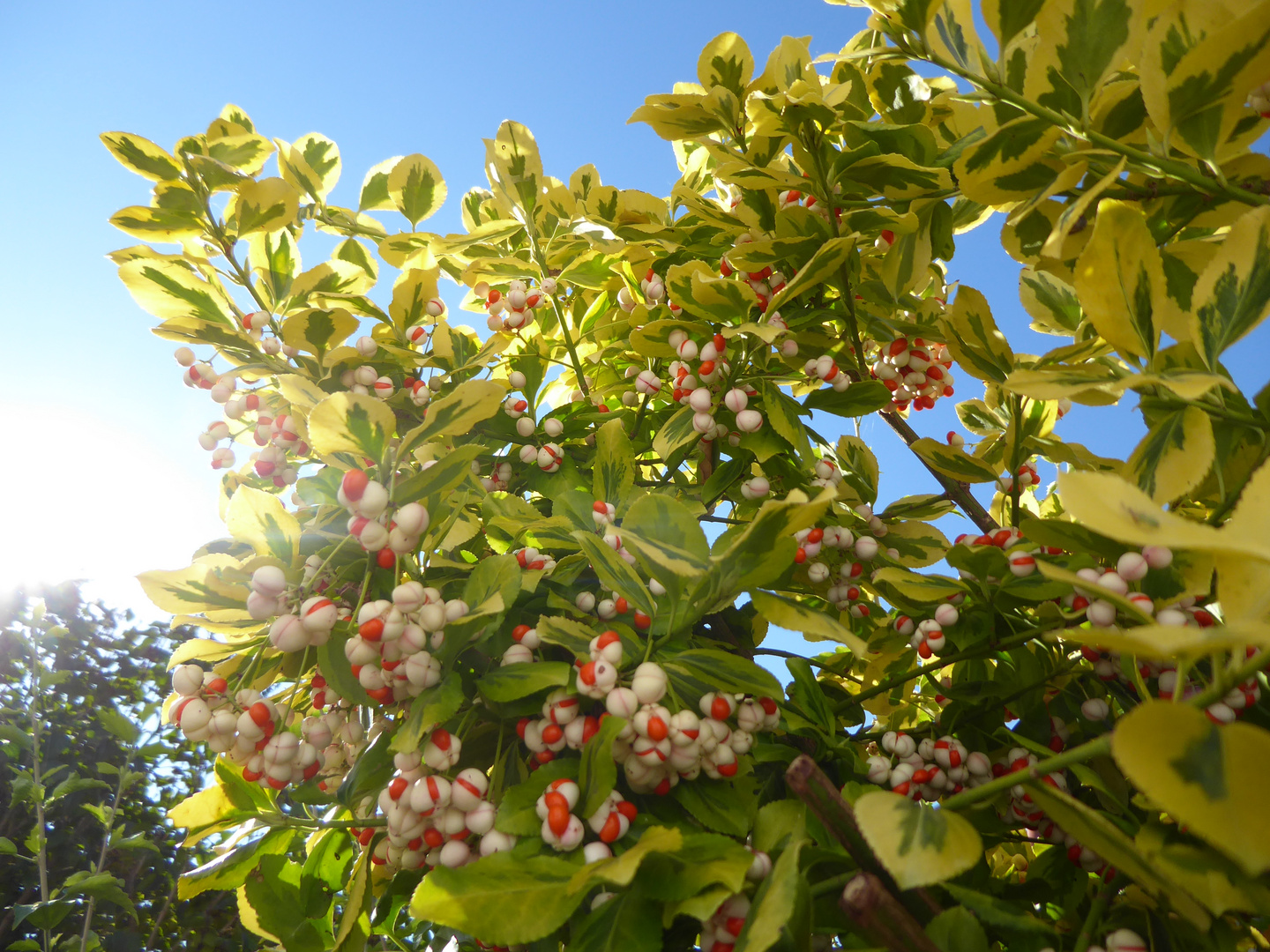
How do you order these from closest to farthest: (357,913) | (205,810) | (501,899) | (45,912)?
(501,899), (357,913), (205,810), (45,912)

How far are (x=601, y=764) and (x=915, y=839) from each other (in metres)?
0.31

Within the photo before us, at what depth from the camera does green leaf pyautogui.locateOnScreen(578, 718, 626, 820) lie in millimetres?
770

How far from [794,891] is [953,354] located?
0.80 m

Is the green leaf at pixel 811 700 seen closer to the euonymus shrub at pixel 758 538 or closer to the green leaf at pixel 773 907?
the euonymus shrub at pixel 758 538

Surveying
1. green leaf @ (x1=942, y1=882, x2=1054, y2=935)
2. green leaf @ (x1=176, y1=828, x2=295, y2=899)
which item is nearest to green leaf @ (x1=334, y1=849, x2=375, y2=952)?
green leaf @ (x1=176, y1=828, x2=295, y2=899)

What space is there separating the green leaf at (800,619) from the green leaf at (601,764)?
7.8 inches

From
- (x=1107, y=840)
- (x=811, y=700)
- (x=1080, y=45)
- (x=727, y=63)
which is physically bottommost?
(x=1107, y=840)

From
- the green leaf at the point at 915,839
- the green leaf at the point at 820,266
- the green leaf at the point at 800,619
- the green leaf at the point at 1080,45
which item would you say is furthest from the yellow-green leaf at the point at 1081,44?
the green leaf at the point at 915,839

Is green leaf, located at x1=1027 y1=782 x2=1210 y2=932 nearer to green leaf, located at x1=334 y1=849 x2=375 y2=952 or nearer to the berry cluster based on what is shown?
green leaf, located at x1=334 y1=849 x2=375 y2=952

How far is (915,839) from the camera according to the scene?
25.2 inches

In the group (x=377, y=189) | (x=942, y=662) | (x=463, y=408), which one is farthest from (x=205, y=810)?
(x=377, y=189)

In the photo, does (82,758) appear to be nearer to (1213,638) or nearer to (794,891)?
(794,891)

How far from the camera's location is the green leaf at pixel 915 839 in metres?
0.61

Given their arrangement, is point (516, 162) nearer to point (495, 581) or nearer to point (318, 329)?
point (318, 329)
